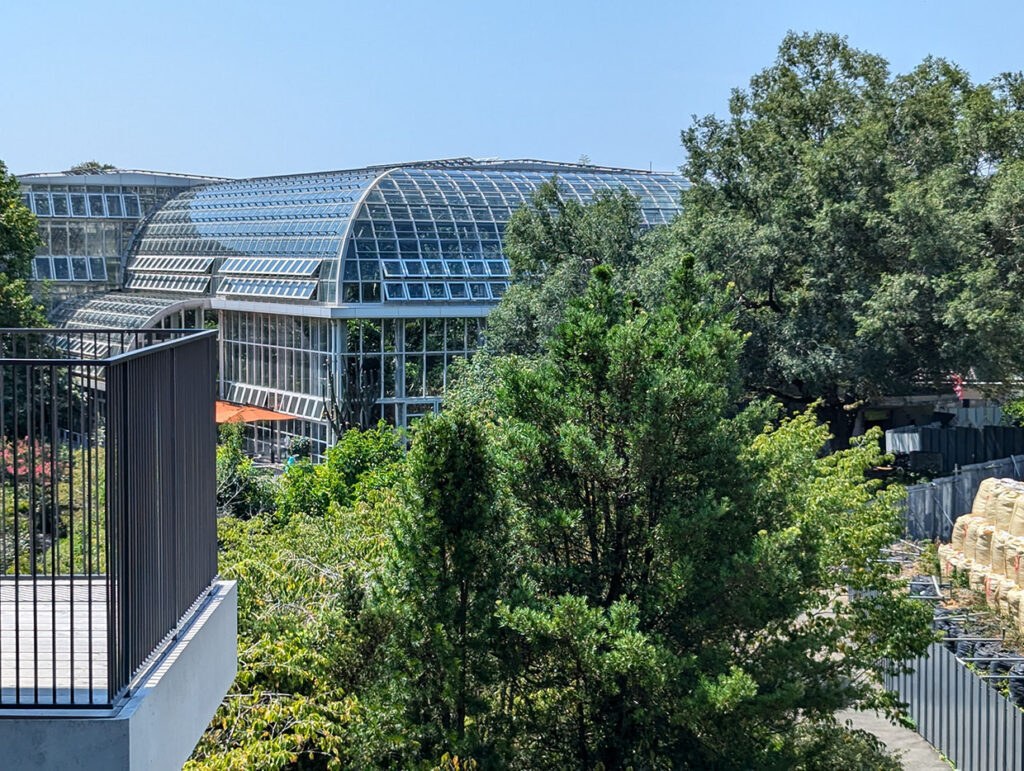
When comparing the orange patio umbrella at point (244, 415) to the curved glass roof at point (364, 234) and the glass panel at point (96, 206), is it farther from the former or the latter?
the glass panel at point (96, 206)

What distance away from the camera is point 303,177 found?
154 ft

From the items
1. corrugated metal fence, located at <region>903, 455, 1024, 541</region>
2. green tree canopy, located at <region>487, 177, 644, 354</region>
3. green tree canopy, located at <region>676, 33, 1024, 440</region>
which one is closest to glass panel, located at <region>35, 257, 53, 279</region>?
green tree canopy, located at <region>487, 177, 644, 354</region>

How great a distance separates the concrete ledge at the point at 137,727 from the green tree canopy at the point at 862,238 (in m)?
23.7

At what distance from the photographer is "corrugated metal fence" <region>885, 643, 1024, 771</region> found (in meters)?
14.8

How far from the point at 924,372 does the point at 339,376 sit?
54.3 feet

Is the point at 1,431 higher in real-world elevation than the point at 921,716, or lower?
higher

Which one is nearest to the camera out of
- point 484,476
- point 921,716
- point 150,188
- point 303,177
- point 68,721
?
point 68,721

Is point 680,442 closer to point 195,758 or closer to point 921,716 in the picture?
point 195,758

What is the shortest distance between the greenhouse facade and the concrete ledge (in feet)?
96.4

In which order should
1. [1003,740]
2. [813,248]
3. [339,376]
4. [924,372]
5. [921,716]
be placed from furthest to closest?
[339,376] < [924,372] < [813,248] < [921,716] < [1003,740]

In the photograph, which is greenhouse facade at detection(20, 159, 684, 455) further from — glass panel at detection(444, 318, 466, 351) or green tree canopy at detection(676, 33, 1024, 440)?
green tree canopy at detection(676, 33, 1024, 440)

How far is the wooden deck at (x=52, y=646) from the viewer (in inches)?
201

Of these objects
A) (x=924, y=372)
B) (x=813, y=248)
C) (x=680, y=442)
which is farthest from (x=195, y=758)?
(x=924, y=372)

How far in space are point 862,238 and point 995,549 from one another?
35.8 ft
